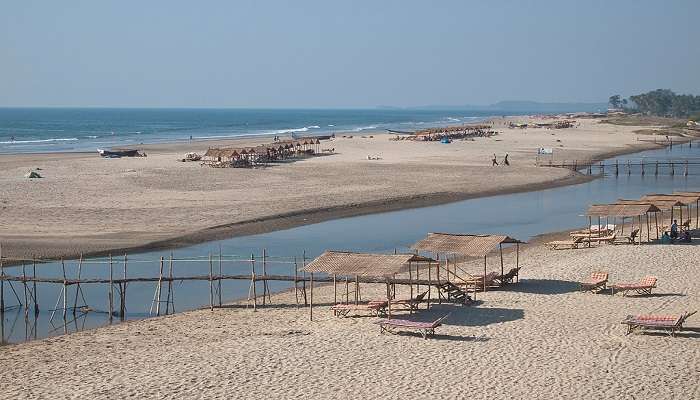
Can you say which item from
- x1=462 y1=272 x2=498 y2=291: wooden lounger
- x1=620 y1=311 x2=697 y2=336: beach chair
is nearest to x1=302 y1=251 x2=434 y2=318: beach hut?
x1=462 y1=272 x2=498 y2=291: wooden lounger

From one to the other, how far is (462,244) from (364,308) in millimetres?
3851

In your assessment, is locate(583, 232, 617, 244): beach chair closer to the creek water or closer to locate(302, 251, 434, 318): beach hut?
the creek water

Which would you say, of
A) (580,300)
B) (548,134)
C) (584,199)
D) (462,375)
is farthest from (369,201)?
(548,134)

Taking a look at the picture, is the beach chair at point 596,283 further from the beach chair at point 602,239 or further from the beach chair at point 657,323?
the beach chair at point 602,239

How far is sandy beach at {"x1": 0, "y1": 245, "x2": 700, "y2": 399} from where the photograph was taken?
569 inches

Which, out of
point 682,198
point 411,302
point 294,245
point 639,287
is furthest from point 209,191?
point 639,287

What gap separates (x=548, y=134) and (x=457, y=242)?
77.7m

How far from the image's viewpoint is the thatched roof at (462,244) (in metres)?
21.5

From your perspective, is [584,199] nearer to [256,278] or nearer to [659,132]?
[256,278]

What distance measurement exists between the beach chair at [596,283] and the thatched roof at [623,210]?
5567mm

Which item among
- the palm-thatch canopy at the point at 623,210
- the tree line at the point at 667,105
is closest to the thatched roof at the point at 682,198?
the palm-thatch canopy at the point at 623,210

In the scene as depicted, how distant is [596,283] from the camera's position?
2155 cm

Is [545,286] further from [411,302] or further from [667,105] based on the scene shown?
[667,105]

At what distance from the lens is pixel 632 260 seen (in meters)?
25.2
